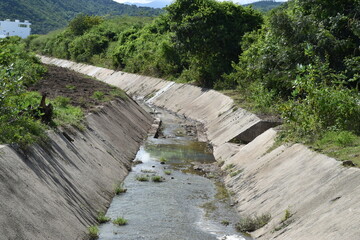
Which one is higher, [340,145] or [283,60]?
[283,60]

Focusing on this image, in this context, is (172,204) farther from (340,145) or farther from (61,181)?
(340,145)

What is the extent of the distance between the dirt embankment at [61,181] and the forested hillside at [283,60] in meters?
6.18

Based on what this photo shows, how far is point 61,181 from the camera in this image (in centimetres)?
1252

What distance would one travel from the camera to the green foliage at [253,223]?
1243 cm

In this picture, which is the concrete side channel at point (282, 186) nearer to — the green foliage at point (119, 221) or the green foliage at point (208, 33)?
the green foliage at point (119, 221)

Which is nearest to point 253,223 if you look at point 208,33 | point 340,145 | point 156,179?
point 340,145

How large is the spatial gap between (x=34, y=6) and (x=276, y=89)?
181 meters

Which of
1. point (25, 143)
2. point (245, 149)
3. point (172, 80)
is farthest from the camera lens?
point (172, 80)

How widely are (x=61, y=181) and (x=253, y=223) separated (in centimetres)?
471

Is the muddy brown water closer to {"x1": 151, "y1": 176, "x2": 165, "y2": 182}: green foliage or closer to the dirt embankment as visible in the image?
{"x1": 151, "y1": 176, "x2": 165, "y2": 182}: green foliage

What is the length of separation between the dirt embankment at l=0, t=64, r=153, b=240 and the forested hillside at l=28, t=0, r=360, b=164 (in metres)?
6.18

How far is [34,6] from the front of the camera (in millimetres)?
192250

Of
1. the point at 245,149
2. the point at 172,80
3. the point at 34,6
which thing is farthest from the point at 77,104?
the point at 34,6

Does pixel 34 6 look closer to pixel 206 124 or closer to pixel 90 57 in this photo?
pixel 90 57
